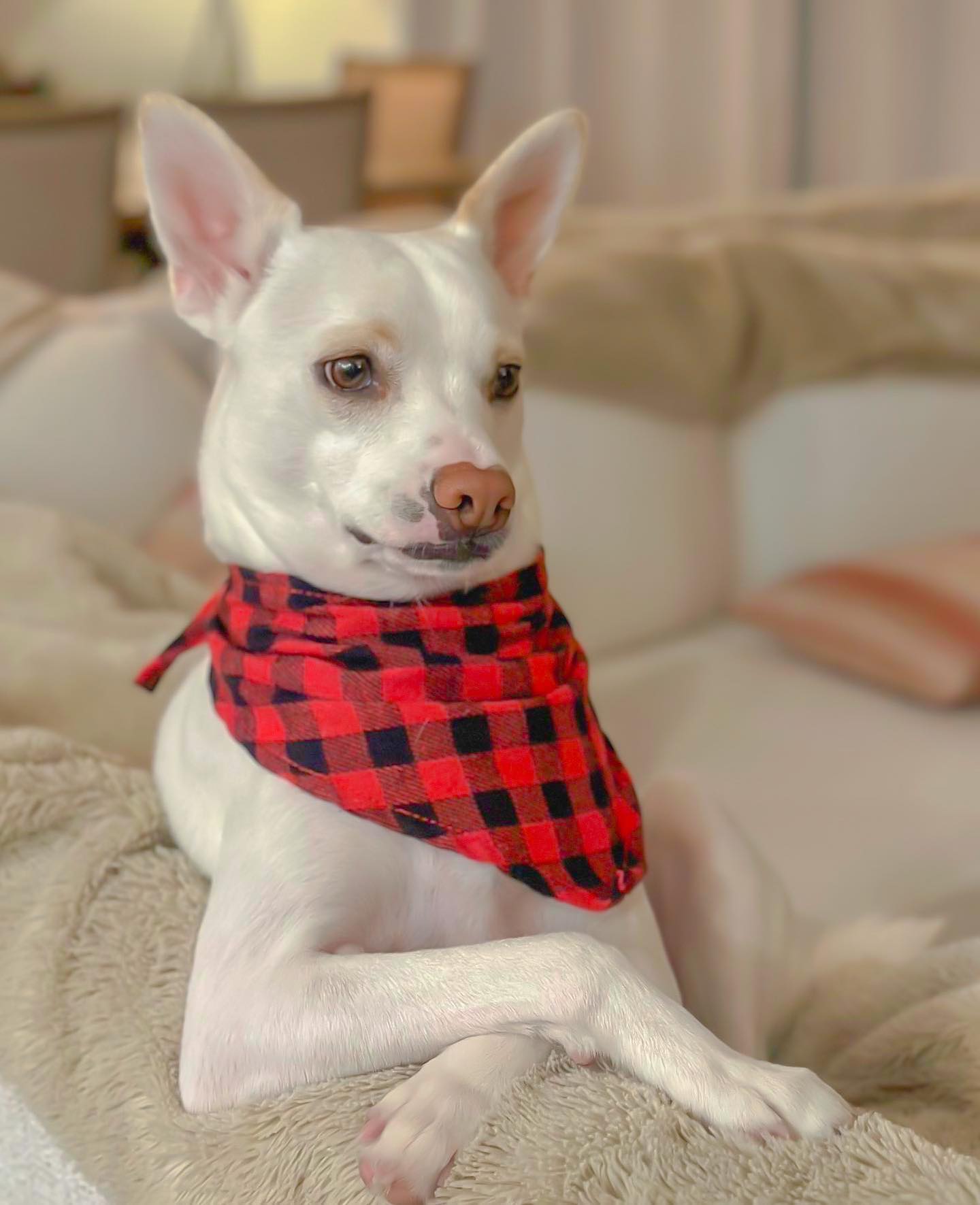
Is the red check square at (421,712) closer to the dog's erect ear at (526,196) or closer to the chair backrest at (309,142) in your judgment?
the dog's erect ear at (526,196)

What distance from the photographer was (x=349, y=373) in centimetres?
82

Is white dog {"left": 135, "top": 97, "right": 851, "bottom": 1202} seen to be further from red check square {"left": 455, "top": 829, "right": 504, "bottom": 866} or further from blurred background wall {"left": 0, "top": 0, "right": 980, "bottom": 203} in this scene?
blurred background wall {"left": 0, "top": 0, "right": 980, "bottom": 203}

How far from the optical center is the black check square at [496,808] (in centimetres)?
81

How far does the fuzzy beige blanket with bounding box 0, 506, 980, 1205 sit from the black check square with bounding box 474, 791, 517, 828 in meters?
0.15

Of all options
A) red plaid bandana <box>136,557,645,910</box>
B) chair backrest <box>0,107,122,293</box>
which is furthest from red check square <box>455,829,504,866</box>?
chair backrest <box>0,107,122,293</box>

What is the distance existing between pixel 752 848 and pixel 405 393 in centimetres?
48

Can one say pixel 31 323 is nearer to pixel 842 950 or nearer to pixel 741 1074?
pixel 842 950

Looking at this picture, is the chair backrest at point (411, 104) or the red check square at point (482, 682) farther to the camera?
the chair backrest at point (411, 104)

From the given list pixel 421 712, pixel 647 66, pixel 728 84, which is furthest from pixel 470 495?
pixel 647 66

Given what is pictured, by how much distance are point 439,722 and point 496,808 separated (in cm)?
7

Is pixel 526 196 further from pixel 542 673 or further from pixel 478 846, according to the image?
pixel 478 846

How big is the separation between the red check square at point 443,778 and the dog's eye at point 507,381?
0.26 metres

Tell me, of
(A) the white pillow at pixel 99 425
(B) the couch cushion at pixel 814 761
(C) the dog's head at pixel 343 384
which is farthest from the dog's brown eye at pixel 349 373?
(A) the white pillow at pixel 99 425

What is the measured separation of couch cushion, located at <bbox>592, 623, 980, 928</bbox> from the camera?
56.2 inches
